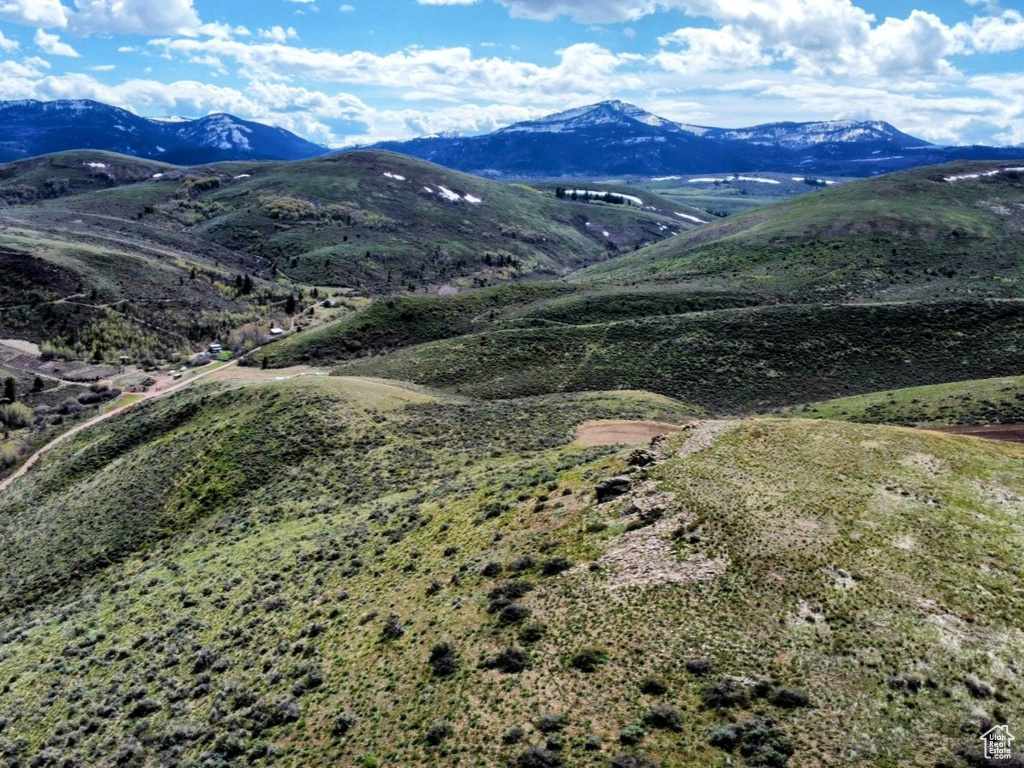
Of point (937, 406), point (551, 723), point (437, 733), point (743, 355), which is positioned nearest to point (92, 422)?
point (437, 733)

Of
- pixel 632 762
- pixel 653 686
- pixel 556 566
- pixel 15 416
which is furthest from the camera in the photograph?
pixel 15 416

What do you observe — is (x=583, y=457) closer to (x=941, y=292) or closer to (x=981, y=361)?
(x=981, y=361)

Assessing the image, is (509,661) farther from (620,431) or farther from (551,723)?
(620,431)

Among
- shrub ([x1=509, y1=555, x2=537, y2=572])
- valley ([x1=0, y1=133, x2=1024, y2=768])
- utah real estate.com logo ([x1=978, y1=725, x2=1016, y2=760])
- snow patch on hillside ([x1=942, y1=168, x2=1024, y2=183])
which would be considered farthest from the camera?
snow patch on hillside ([x1=942, y1=168, x2=1024, y2=183])

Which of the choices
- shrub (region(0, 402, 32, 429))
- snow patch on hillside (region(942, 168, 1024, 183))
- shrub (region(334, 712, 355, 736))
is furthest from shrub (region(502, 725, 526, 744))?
snow patch on hillside (region(942, 168, 1024, 183))

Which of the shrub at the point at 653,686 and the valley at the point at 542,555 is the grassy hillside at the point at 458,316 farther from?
the shrub at the point at 653,686

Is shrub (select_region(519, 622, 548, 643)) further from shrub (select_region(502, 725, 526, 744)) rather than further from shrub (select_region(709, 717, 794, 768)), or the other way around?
shrub (select_region(709, 717, 794, 768))

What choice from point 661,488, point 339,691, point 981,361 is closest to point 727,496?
point 661,488
